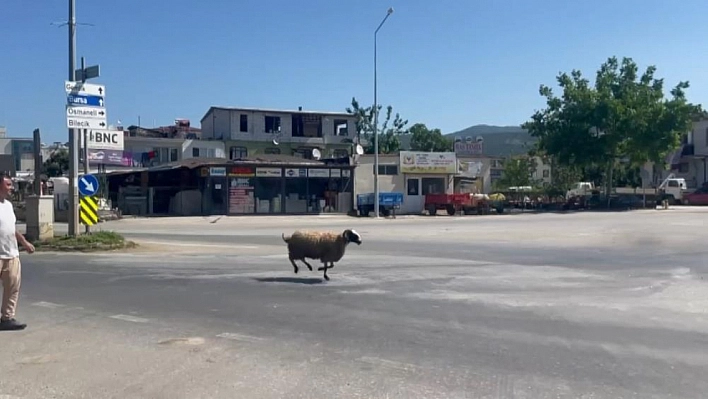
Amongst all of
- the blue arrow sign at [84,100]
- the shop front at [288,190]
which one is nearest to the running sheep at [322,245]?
the blue arrow sign at [84,100]

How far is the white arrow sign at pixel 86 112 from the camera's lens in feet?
71.2

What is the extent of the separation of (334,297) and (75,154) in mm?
12767

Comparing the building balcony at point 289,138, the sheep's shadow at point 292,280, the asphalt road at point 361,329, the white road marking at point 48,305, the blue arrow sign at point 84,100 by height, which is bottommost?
the asphalt road at point 361,329

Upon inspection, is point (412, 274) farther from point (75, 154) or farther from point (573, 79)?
point (573, 79)

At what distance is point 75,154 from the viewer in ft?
73.6

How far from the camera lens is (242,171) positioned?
48906 mm

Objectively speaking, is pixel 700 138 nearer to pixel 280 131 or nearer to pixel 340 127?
pixel 340 127

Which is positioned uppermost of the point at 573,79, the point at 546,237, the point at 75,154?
the point at 573,79

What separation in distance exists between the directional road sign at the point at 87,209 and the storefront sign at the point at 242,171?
2507 centimetres

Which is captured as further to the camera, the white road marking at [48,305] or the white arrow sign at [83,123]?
the white arrow sign at [83,123]

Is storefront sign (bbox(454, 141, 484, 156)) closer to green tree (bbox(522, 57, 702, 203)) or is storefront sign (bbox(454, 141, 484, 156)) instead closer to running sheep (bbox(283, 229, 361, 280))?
green tree (bbox(522, 57, 702, 203))

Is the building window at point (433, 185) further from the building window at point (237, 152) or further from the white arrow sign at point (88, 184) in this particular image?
the white arrow sign at point (88, 184)

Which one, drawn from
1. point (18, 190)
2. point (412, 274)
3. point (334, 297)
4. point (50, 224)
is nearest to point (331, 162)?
point (18, 190)

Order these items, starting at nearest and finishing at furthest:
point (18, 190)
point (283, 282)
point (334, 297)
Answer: point (334, 297), point (283, 282), point (18, 190)
